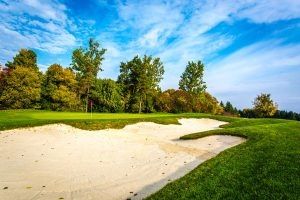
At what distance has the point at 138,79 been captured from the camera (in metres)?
69.8

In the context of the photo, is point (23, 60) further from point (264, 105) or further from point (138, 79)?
point (264, 105)

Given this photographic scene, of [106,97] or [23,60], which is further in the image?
[106,97]

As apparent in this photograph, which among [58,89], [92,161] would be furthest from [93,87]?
[92,161]

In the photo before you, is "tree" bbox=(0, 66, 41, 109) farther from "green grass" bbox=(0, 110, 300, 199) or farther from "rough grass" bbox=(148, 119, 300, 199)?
"rough grass" bbox=(148, 119, 300, 199)

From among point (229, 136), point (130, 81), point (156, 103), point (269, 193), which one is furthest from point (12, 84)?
point (269, 193)

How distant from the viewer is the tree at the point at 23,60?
6392 cm

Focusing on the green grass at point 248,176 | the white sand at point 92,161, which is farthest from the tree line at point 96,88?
the green grass at point 248,176

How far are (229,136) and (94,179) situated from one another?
444 inches

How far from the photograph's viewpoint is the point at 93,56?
6875 cm

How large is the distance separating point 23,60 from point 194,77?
39.7 metres

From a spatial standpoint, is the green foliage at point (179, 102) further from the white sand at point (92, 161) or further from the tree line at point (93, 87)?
the white sand at point (92, 161)

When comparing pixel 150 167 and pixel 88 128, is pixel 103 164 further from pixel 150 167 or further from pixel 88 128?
pixel 88 128

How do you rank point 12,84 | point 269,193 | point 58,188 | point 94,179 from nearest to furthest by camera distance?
point 269,193, point 58,188, point 94,179, point 12,84

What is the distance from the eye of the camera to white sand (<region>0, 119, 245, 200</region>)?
32.1 ft
